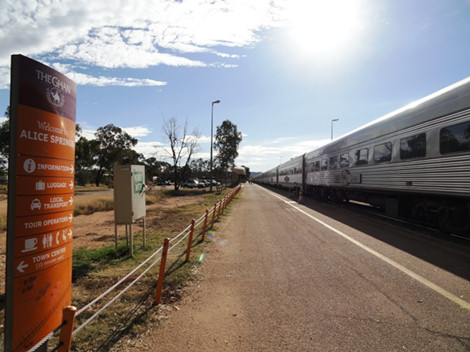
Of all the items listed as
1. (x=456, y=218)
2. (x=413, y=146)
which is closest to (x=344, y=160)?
(x=413, y=146)

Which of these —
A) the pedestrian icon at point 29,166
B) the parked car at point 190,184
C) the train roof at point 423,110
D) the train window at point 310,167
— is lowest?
the parked car at point 190,184

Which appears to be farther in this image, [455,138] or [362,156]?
[362,156]

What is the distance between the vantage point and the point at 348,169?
640 inches

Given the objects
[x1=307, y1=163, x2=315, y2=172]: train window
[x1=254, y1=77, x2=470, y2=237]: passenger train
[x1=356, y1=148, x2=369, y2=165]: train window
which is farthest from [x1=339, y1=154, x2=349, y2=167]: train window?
[x1=307, y1=163, x2=315, y2=172]: train window

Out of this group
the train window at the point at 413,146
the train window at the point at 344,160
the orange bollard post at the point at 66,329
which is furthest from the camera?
the train window at the point at 344,160

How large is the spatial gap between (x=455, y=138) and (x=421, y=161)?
5.37ft

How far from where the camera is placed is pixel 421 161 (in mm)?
9648

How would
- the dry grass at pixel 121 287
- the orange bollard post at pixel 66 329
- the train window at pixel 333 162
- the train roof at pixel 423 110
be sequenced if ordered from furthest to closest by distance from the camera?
the train window at pixel 333 162 < the train roof at pixel 423 110 < the dry grass at pixel 121 287 < the orange bollard post at pixel 66 329

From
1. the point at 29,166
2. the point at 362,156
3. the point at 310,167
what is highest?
the point at 362,156

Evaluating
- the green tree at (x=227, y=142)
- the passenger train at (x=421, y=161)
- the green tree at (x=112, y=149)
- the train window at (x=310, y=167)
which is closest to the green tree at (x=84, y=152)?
the green tree at (x=112, y=149)

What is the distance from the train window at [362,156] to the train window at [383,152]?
3.18 feet

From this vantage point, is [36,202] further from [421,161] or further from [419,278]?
[421,161]

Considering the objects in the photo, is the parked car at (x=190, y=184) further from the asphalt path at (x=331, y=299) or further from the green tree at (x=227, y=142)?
the asphalt path at (x=331, y=299)

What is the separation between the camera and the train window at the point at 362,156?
1389 cm
